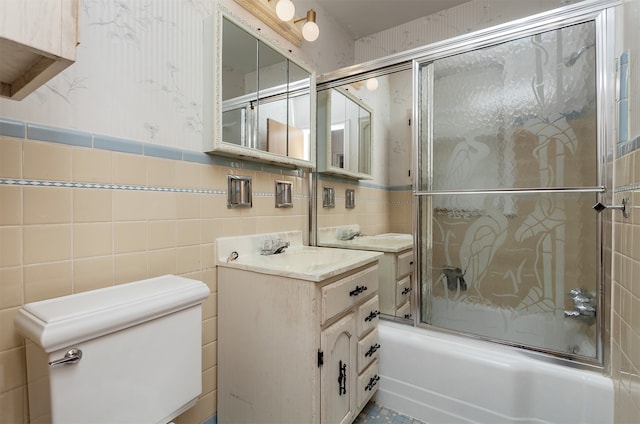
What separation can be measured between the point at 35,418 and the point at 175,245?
0.57m

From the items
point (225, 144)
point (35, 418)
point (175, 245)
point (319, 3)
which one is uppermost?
point (319, 3)

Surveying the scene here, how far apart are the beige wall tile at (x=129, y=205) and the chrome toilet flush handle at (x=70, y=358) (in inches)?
16.4

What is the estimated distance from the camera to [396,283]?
1646mm

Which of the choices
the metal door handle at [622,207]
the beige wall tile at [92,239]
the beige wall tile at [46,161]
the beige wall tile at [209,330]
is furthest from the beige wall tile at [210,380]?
the metal door handle at [622,207]

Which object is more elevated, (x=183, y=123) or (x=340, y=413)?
(x=183, y=123)

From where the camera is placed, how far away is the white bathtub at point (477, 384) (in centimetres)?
112

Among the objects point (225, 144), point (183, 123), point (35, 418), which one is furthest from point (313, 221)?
point (35, 418)

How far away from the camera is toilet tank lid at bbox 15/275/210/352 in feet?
2.12

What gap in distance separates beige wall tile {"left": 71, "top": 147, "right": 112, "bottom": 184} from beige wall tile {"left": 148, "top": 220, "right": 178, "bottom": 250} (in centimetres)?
21

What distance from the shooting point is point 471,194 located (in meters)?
1.42

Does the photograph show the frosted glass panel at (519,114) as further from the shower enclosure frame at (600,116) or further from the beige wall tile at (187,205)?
the beige wall tile at (187,205)

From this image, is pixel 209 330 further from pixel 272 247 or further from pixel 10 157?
pixel 10 157

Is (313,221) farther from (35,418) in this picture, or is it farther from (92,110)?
(35,418)

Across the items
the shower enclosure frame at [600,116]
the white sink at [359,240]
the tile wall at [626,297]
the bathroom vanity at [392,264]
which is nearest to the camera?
the tile wall at [626,297]
